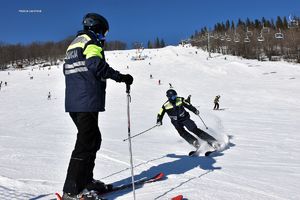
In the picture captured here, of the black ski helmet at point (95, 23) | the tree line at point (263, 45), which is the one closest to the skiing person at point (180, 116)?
the black ski helmet at point (95, 23)

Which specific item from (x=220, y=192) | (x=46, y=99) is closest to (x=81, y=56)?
(x=220, y=192)

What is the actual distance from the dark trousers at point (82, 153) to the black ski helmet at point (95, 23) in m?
0.91

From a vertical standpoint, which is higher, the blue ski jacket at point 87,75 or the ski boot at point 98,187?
the blue ski jacket at point 87,75

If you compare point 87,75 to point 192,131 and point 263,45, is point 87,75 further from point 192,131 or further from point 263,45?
point 263,45

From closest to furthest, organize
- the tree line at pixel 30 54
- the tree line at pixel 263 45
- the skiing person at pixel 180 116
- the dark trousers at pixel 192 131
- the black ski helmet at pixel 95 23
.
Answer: the black ski helmet at pixel 95 23 → the dark trousers at pixel 192 131 → the skiing person at pixel 180 116 → the tree line at pixel 263 45 → the tree line at pixel 30 54

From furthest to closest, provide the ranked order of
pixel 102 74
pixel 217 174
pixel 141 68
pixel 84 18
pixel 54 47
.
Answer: pixel 54 47 → pixel 141 68 → pixel 217 174 → pixel 84 18 → pixel 102 74

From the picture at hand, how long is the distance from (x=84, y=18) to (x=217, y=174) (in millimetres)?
2755

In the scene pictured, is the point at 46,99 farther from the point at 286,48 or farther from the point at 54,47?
the point at 54,47

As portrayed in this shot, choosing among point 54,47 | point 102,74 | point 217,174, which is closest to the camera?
point 102,74

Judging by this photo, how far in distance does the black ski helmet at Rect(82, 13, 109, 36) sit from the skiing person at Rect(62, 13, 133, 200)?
0.08m

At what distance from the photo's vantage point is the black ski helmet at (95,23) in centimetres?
383

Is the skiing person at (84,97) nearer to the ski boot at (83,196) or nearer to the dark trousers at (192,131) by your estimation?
the ski boot at (83,196)

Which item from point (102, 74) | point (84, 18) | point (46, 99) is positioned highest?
point (84, 18)

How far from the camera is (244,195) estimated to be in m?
3.93
